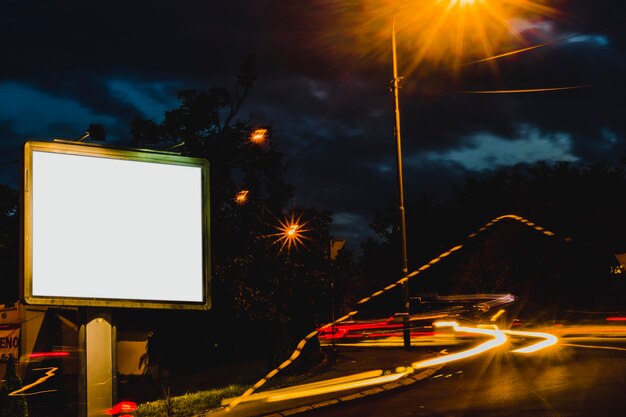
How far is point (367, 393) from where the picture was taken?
46.6 feet

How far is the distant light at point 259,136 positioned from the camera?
27219mm

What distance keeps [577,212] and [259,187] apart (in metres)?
29.0

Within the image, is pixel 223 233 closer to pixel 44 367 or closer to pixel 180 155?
pixel 44 367

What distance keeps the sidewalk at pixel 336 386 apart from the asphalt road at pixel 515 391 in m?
0.45

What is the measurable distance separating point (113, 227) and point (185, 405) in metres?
9.54

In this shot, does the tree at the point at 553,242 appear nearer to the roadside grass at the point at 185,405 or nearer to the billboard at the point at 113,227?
the roadside grass at the point at 185,405

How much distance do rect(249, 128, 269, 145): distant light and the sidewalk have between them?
9.96 metres

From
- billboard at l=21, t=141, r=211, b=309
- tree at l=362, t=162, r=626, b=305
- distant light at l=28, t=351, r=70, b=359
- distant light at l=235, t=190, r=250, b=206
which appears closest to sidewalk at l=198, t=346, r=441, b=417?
distant light at l=28, t=351, r=70, b=359

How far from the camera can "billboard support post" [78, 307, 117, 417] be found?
517 cm

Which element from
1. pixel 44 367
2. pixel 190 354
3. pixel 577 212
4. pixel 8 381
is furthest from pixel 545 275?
pixel 8 381

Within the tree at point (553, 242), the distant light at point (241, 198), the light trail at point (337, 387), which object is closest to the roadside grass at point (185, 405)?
the light trail at point (337, 387)

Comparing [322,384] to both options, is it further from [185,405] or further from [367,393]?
[185,405]

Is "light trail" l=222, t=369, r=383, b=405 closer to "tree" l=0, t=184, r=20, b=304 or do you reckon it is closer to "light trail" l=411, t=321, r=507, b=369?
"light trail" l=411, t=321, r=507, b=369

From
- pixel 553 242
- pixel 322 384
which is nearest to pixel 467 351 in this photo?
pixel 322 384
